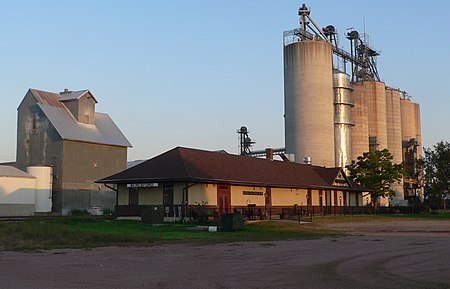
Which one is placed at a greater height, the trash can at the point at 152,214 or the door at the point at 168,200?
the door at the point at 168,200

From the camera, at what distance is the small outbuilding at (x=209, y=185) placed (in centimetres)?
4194

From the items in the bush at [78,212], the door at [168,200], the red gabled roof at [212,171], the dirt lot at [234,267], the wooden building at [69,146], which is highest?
the wooden building at [69,146]

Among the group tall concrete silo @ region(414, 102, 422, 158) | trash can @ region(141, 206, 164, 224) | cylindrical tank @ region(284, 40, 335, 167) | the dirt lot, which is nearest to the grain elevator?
cylindrical tank @ region(284, 40, 335, 167)

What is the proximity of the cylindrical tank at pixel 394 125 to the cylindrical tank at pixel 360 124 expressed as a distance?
7.99 metres

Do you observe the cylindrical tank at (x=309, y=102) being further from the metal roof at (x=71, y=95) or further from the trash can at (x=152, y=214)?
the trash can at (x=152, y=214)

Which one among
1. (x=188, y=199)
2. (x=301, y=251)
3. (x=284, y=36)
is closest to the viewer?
(x=301, y=251)

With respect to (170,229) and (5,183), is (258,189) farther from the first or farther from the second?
(5,183)

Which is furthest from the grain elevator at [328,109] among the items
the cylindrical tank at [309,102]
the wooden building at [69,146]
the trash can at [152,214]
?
the trash can at [152,214]

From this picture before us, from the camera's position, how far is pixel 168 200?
139ft

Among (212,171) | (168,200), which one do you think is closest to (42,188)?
(168,200)

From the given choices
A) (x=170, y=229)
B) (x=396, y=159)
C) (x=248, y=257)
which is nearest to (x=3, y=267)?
(x=248, y=257)

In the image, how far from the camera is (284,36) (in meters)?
82.0

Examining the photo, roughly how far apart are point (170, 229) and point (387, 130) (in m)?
66.3

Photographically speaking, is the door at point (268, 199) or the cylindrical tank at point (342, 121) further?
the cylindrical tank at point (342, 121)
